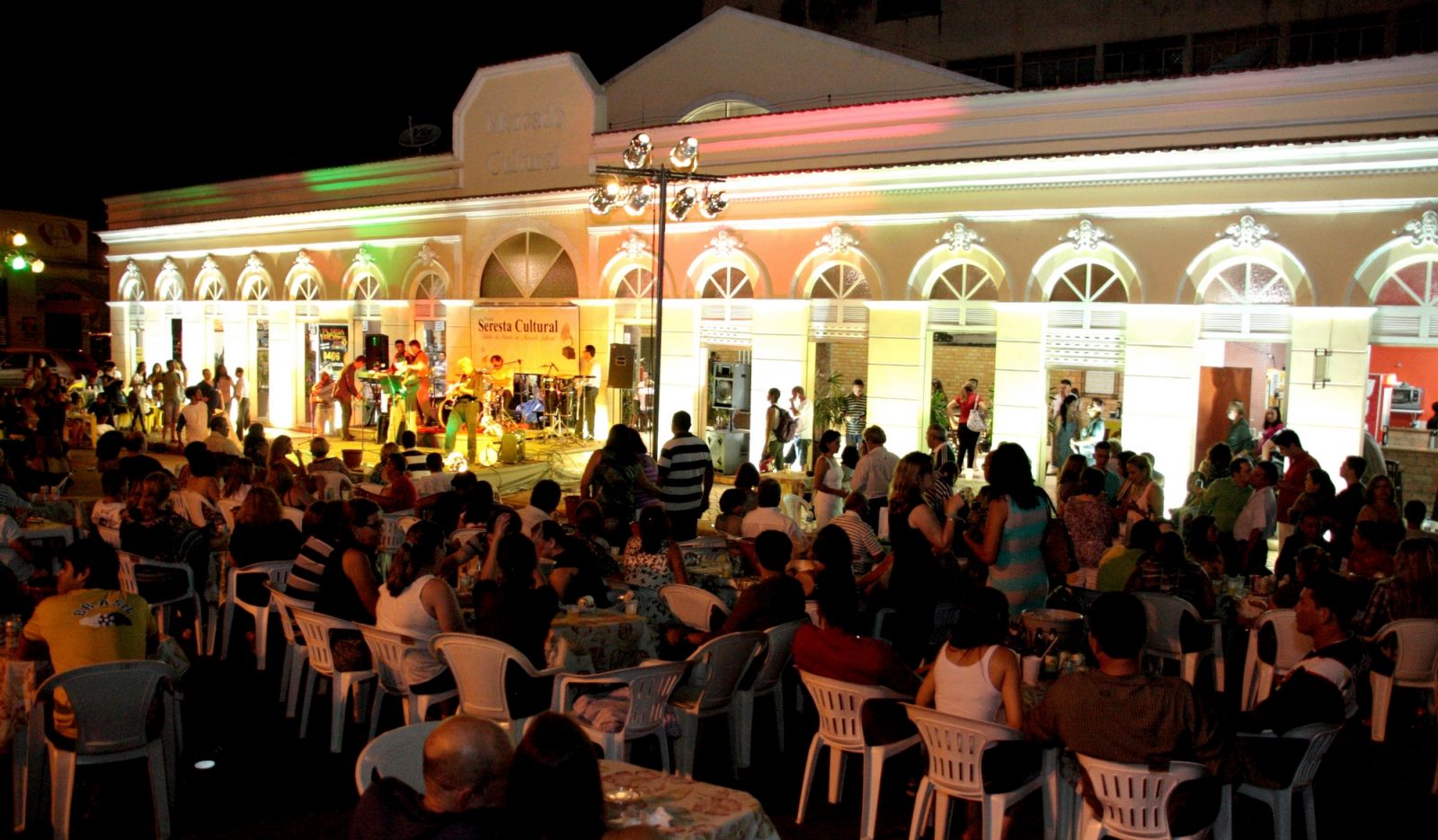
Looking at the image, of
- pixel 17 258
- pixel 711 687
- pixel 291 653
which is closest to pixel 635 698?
pixel 711 687

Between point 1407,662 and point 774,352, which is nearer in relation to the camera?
point 1407,662

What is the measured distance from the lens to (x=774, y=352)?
1672 cm

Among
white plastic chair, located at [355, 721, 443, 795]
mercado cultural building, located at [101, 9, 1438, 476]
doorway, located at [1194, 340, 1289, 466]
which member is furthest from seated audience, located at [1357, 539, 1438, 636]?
doorway, located at [1194, 340, 1289, 466]

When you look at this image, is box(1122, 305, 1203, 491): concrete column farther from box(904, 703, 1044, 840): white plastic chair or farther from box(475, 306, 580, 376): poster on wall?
box(475, 306, 580, 376): poster on wall

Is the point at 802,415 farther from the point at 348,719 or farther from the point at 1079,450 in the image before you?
the point at 348,719

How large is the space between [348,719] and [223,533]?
2.84 metres

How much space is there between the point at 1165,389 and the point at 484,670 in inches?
406

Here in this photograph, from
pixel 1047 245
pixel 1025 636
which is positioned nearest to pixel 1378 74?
pixel 1047 245

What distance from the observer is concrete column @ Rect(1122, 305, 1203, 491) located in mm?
13312

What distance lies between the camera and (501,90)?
2053cm

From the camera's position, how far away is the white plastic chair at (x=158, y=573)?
7855 millimetres

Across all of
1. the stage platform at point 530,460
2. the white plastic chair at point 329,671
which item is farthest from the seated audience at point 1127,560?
the stage platform at point 530,460

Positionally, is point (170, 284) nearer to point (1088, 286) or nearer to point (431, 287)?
point (431, 287)

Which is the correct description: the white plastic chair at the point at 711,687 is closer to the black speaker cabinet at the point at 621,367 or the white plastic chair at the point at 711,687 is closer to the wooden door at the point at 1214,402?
the wooden door at the point at 1214,402
